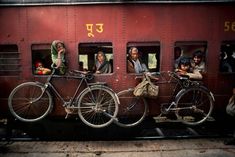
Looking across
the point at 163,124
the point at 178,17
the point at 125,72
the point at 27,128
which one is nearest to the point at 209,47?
the point at 178,17

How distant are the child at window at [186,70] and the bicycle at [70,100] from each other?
1832 millimetres

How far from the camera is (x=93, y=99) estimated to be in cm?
714

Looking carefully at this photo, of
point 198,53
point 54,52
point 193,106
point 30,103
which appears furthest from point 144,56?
point 30,103

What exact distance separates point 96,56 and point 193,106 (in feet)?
9.04

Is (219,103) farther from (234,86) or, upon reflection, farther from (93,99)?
(93,99)

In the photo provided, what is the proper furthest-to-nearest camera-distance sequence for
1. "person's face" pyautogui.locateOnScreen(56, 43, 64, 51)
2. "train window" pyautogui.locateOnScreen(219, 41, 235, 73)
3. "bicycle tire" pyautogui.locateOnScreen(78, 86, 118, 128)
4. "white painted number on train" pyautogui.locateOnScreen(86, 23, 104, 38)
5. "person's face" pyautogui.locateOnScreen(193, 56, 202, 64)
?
"train window" pyautogui.locateOnScreen(219, 41, 235, 73) < "person's face" pyautogui.locateOnScreen(193, 56, 202, 64) < "white painted number on train" pyautogui.locateOnScreen(86, 23, 104, 38) < "person's face" pyautogui.locateOnScreen(56, 43, 64, 51) < "bicycle tire" pyautogui.locateOnScreen(78, 86, 118, 128)

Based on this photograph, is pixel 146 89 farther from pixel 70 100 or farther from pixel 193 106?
pixel 70 100

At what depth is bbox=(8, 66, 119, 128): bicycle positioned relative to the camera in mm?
7047

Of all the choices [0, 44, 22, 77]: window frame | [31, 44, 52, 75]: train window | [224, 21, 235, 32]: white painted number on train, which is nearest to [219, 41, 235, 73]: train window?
[224, 21, 235, 32]: white painted number on train

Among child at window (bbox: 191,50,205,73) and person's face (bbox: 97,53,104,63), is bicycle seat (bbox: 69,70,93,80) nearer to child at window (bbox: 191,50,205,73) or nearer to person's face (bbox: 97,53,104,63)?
person's face (bbox: 97,53,104,63)

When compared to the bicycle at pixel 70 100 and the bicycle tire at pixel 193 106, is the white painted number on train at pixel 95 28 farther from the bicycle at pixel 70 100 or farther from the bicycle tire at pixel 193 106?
the bicycle tire at pixel 193 106

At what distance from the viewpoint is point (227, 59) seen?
7707mm

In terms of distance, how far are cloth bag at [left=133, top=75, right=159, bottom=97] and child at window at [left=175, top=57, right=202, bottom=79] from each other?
0.85 m

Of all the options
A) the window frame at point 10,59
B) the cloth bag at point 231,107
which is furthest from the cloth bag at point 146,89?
the window frame at point 10,59
